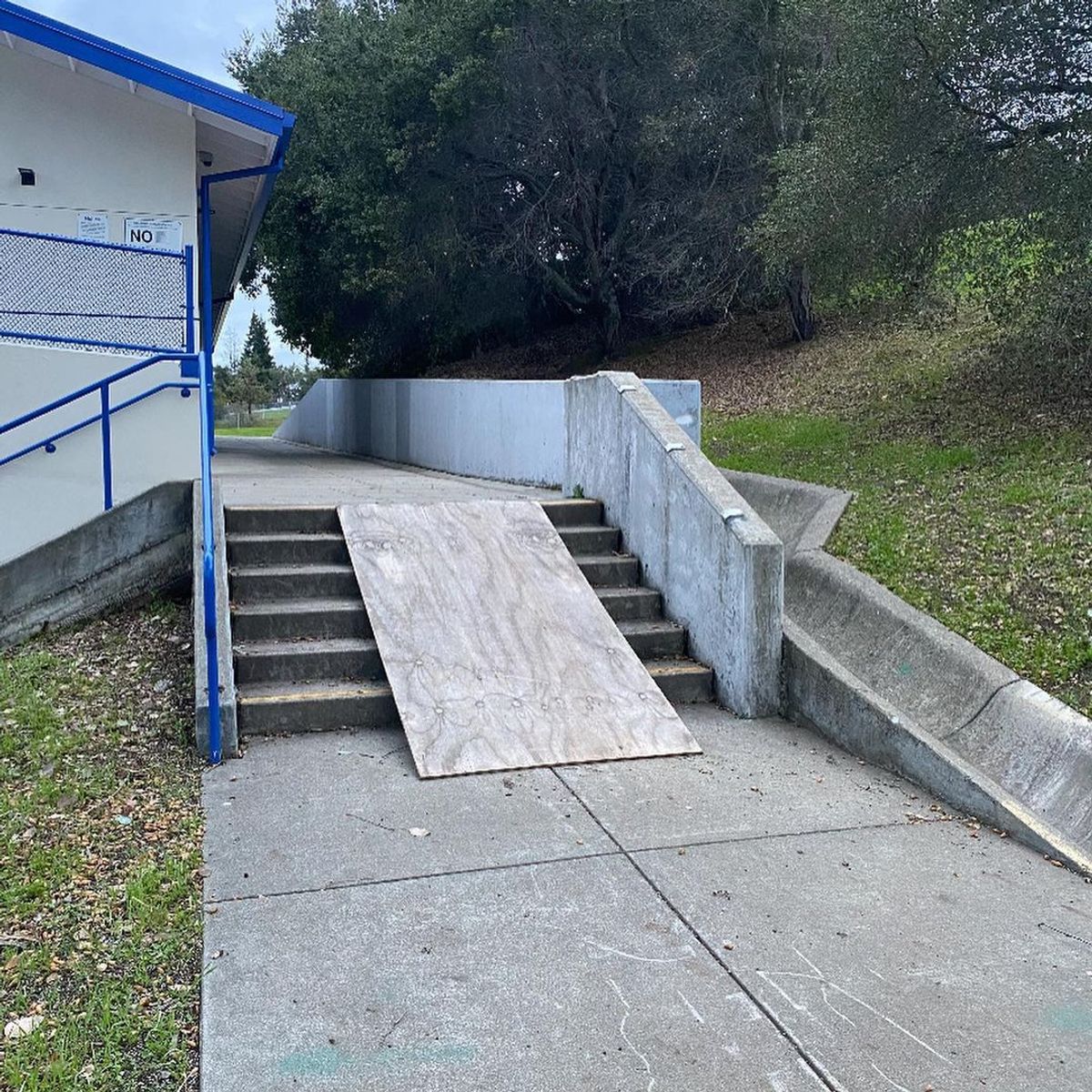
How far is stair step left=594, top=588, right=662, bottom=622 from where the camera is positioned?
22.7ft

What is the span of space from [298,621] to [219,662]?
2.64 ft

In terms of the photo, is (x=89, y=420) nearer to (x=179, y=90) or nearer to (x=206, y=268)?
(x=179, y=90)

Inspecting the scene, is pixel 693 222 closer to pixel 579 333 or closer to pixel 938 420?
pixel 579 333

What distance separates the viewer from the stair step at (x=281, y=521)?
7.11 meters

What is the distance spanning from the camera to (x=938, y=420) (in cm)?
1115

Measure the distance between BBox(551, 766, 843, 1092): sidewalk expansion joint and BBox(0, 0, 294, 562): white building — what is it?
471 cm

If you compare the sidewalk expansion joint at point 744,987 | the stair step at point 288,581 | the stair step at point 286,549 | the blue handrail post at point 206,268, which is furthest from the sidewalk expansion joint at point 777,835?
the blue handrail post at point 206,268

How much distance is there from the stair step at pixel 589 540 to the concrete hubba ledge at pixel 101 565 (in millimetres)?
2612

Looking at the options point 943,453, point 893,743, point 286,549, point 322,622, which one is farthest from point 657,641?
point 943,453

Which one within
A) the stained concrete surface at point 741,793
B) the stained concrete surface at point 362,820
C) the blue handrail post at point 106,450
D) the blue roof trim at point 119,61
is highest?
the blue roof trim at point 119,61

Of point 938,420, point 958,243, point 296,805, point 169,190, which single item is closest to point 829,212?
point 958,243

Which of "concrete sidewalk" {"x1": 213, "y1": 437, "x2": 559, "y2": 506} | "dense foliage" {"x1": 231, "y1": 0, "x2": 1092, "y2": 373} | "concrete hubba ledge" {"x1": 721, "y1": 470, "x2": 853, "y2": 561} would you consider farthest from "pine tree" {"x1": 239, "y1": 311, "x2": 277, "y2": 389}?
"concrete hubba ledge" {"x1": 721, "y1": 470, "x2": 853, "y2": 561}

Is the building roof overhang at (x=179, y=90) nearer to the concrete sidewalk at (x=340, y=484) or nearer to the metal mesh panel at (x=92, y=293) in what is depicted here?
the metal mesh panel at (x=92, y=293)

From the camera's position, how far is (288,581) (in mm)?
6629
